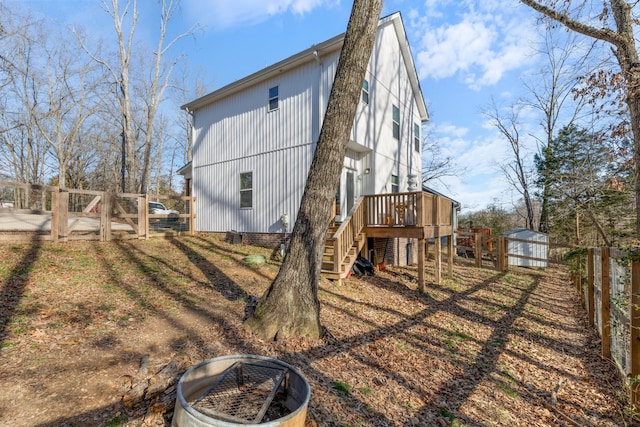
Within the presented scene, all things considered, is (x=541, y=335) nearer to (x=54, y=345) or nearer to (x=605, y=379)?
(x=605, y=379)

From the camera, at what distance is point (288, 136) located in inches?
415

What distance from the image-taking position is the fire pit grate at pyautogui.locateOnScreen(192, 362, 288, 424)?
251cm

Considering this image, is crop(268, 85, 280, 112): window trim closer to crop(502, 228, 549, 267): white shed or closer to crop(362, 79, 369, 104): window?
crop(362, 79, 369, 104): window

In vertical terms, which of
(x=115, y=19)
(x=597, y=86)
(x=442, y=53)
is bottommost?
(x=597, y=86)

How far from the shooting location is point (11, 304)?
4484mm

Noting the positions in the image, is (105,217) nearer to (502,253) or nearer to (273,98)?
(273,98)

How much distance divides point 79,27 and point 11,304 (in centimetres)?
2013

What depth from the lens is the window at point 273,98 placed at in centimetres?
1096

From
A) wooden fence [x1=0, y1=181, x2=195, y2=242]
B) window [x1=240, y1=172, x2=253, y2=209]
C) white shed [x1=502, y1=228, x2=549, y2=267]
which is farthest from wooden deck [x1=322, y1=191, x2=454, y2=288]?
white shed [x1=502, y1=228, x2=549, y2=267]

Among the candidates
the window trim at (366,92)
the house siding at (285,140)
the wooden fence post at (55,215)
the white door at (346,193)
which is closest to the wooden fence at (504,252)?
the house siding at (285,140)

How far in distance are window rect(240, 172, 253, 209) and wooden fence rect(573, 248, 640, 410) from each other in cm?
964

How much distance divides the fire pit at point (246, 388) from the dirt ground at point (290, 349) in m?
0.29

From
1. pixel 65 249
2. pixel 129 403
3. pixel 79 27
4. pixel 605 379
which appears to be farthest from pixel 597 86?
pixel 79 27

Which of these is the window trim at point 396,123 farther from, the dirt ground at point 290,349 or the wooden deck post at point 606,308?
the wooden deck post at point 606,308
